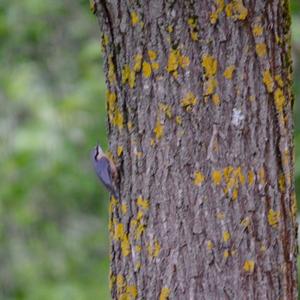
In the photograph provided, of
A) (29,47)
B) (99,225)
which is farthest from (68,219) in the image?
(29,47)

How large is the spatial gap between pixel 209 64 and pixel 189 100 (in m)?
0.12

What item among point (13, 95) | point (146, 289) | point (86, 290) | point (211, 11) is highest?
point (13, 95)

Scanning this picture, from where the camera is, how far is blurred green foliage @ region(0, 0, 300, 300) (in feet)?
22.2

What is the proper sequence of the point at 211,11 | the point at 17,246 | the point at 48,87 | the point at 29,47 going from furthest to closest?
the point at 17,246 → the point at 48,87 → the point at 29,47 → the point at 211,11

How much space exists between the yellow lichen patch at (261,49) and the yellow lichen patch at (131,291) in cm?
77

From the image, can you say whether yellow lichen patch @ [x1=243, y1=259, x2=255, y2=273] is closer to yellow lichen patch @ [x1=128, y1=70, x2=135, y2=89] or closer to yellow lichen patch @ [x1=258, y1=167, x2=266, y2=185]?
yellow lichen patch @ [x1=258, y1=167, x2=266, y2=185]

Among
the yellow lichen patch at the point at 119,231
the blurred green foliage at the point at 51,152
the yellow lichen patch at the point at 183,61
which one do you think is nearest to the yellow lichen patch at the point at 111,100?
the yellow lichen patch at the point at 183,61

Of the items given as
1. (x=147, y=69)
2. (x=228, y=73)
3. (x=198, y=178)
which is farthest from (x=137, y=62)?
(x=198, y=178)

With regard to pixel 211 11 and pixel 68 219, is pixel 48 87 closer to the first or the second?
pixel 68 219

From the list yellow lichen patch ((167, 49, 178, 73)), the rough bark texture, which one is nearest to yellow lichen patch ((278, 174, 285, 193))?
the rough bark texture

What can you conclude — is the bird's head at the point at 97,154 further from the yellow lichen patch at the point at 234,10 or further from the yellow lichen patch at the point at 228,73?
the yellow lichen patch at the point at 234,10

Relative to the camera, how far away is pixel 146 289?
304 centimetres

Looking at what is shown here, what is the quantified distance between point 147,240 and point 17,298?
5279mm

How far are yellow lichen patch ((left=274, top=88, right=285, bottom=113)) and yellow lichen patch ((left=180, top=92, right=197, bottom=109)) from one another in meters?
0.24
